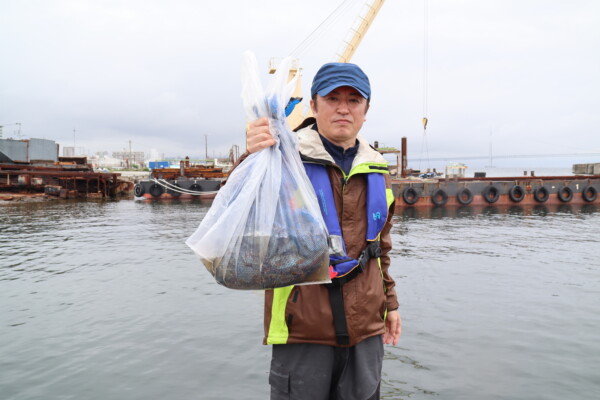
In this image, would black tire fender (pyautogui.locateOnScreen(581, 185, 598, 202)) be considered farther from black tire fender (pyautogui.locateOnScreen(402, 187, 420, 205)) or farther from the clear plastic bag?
the clear plastic bag

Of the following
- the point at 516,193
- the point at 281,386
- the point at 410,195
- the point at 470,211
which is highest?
the point at 516,193

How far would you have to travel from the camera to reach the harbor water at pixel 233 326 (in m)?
4.79

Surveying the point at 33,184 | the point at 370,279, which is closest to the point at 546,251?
the point at 370,279

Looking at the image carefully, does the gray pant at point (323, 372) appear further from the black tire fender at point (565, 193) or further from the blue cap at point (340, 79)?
the black tire fender at point (565, 193)

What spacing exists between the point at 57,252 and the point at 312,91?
12860 millimetres

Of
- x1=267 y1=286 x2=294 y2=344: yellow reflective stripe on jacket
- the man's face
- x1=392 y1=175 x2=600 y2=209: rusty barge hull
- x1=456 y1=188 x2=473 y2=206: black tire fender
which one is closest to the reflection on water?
x1=456 y1=188 x2=473 y2=206: black tire fender

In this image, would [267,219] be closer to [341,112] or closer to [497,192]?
[341,112]

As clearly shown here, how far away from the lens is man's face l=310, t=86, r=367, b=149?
2.28 metres

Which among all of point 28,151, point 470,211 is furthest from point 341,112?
point 28,151

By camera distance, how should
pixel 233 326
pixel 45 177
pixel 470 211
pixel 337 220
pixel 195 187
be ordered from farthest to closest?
pixel 45 177
pixel 195 187
pixel 470 211
pixel 233 326
pixel 337 220

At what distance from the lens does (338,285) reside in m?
2.17

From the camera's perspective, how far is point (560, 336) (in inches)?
243

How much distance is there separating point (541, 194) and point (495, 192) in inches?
145

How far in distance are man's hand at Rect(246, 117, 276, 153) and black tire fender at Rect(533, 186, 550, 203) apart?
3467 centimetres
